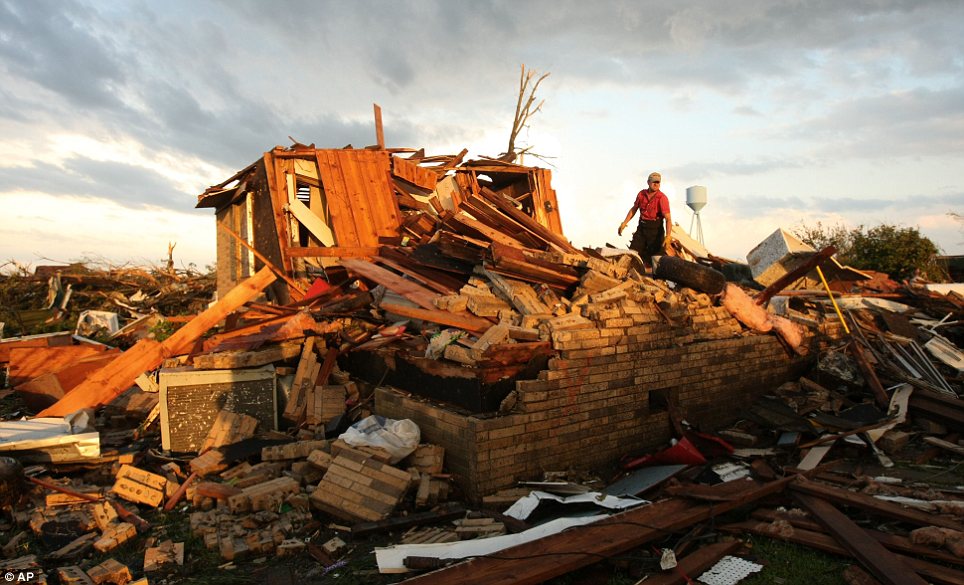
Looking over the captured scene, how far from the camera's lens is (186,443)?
22.4ft

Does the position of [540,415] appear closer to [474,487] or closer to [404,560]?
[474,487]

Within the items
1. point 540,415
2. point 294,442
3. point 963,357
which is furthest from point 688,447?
point 963,357

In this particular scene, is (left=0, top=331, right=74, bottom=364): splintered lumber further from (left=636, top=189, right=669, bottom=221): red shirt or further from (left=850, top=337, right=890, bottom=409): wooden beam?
(left=850, top=337, right=890, bottom=409): wooden beam

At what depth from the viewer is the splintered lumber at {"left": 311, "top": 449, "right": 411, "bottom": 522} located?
16.5 ft

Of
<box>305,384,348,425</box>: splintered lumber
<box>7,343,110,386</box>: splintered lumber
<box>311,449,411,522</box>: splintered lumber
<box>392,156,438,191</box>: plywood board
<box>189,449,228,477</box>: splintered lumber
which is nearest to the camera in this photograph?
<box>311,449,411,522</box>: splintered lumber

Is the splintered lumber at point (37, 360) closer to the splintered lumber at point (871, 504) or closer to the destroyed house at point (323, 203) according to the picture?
the destroyed house at point (323, 203)

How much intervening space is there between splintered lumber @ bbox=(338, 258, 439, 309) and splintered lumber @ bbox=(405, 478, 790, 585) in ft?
10.5

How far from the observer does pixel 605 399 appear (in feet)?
20.5

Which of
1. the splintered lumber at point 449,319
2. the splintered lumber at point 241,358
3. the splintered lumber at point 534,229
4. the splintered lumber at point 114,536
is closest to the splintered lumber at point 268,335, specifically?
the splintered lumber at point 241,358

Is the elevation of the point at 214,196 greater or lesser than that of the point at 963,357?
greater

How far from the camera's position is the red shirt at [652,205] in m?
9.98

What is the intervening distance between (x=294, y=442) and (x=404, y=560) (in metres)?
2.87

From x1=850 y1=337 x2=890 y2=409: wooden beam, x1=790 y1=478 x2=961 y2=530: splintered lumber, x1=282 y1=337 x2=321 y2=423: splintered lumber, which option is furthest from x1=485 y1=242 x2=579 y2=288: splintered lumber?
x1=850 y1=337 x2=890 y2=409: wooden beam

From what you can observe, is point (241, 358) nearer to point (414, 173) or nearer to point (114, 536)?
point (114, 536)
